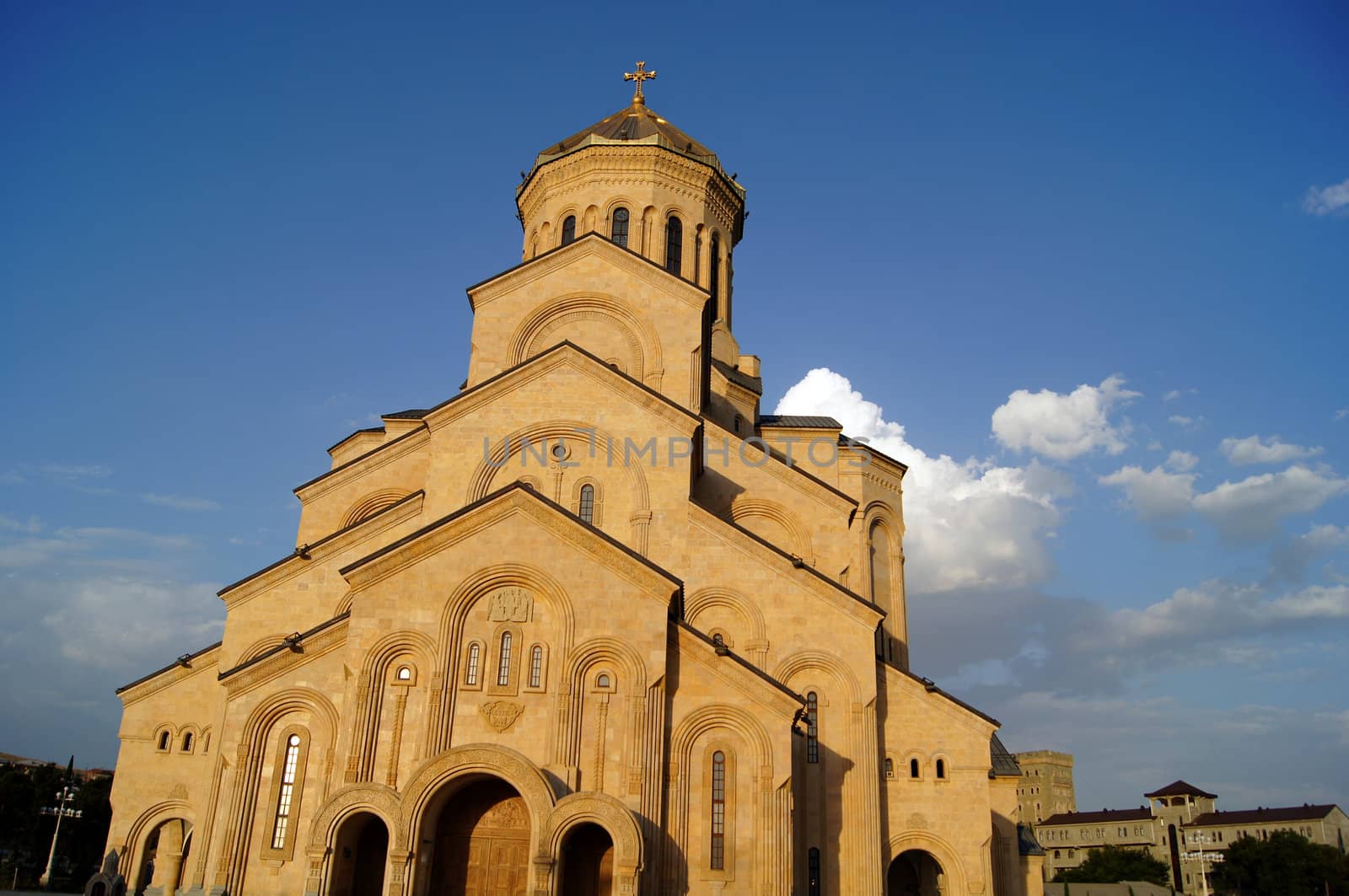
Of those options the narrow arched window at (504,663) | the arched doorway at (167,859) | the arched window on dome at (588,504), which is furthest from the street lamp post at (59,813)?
the narrow arched window at (504,663)

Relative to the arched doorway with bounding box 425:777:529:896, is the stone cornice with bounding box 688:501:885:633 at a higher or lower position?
higher

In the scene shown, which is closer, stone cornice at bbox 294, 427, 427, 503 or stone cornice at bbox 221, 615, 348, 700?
stone cornice at bbox 221, 615, 348, 700

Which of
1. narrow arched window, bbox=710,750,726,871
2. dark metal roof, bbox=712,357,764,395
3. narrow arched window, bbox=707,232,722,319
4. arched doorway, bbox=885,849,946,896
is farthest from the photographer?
narrow arched window, bbox=707,232,722,319

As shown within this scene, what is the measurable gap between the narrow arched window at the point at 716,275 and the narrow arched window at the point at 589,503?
1405 cm

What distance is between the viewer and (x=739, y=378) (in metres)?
31.5

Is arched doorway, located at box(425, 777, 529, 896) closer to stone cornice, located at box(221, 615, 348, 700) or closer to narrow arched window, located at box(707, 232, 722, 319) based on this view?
stone cornice, located at box(221, 615, 348, 700)

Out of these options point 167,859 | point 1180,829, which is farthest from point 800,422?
point 1180,829

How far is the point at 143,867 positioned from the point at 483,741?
37.4 ft

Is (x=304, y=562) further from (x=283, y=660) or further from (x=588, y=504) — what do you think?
(x=588, y=504)

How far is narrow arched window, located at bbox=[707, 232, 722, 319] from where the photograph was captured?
3362cm

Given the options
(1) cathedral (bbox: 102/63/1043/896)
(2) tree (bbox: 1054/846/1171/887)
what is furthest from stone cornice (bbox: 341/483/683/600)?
(2) tree (bbox: 1054/846/1171/887)

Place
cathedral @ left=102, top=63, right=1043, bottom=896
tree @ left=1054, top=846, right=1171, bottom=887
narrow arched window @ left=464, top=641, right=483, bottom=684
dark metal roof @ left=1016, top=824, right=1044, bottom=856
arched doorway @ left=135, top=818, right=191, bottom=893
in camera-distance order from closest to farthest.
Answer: cathedral @ left=102, top=63, right=1043, bottom=896, narrow arched window @ left=464, top=641, right=483, bottom=684, arched doorway @ left=135, top=818, right=191, bottom=893, dark metal roof @ left=1016, top=824, right=1044, bottom=856, tree @ left=1054, top=846, right=1171, bottom=887

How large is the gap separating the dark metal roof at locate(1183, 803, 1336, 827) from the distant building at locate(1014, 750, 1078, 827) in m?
17.0

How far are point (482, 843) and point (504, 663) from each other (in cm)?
322
